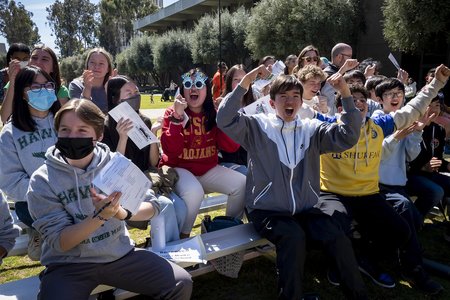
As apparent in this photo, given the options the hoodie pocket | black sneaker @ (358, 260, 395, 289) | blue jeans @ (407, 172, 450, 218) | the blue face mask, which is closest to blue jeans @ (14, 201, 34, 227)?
the blue face mask

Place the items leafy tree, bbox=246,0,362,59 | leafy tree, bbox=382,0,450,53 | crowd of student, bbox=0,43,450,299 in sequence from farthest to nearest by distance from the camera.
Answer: leafy tree, bbox=246,0,362,59
leafy tree, bbox=382,0,450,53
crowd of student, bbox=0,43,450,299

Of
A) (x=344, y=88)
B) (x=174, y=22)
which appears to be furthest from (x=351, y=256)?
(x=174, y=22)

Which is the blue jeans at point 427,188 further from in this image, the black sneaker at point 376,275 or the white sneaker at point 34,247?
the white sneaker at point 34,247

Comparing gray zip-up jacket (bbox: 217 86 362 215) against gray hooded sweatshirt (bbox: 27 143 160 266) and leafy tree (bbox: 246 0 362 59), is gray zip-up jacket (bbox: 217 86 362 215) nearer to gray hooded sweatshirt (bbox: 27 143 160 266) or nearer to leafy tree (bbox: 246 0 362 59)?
gray hooded sweatshirt (bbox: 27 143 160 266)

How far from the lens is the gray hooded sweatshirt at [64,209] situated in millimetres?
2097

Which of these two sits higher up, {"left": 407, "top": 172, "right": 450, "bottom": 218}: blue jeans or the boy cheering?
the boy cheering

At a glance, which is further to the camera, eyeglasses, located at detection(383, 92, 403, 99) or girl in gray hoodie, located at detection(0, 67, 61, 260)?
eyeglasses, located at detection(383, 92, 403, 99)

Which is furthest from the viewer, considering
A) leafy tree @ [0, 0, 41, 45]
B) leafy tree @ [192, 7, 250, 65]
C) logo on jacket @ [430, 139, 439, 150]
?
leafy tree @ [0, 0, 41, 45]

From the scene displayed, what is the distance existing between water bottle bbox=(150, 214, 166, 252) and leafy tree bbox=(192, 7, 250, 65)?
27.8 metres

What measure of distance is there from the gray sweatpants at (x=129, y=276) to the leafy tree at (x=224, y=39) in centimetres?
2826

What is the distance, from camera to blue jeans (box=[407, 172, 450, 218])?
387 cm

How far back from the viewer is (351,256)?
261cm

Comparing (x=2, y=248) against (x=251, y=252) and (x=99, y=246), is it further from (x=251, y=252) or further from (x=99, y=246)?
(x=251, y=252)

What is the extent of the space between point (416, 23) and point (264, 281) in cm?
1413
